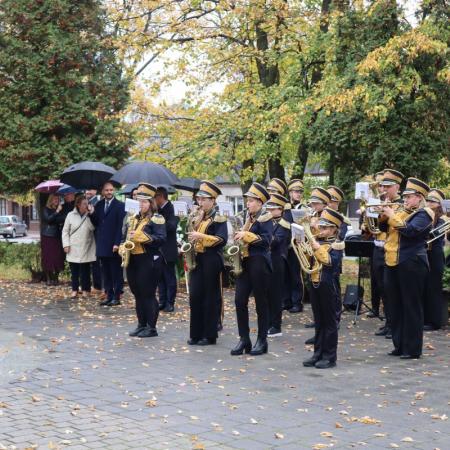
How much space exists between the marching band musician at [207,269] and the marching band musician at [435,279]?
3.21 meters

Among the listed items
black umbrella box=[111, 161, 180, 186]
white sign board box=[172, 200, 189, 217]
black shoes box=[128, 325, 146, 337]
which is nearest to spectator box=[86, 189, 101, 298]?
black umbrella box=[111, 161, 180, 186]

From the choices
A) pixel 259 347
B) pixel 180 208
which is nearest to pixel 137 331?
pixel 259 347

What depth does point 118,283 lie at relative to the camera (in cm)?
1476

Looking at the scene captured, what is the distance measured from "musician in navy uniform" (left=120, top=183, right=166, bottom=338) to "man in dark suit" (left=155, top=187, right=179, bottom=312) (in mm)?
1869

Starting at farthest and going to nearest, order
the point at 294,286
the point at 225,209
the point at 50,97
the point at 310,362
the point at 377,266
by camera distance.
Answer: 1. the point at 50,97
2. the point at 294,286
3. the point at 377,266
4. the point at 225,209
5. the point at 310,362

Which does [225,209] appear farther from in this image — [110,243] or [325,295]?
[110,243]

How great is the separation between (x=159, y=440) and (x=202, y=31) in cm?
1582

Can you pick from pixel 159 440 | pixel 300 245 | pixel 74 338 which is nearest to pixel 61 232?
pixel 74 338

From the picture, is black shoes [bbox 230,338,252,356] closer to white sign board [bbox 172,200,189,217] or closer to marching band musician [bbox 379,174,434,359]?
marching band musician [bbox 379,174,434,359]

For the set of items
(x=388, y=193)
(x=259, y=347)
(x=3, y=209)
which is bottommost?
(x=259, y=347)

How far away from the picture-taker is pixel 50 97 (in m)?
20.8

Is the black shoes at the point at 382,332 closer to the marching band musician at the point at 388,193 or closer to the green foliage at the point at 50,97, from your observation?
the marching band musician at the point at 388,193

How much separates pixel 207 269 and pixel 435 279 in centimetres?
358

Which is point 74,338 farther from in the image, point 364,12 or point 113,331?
point 364,12
